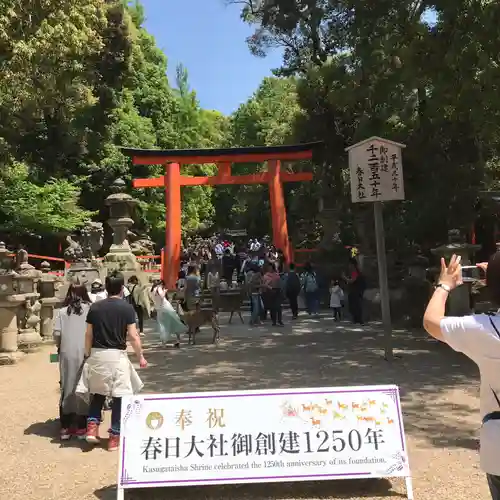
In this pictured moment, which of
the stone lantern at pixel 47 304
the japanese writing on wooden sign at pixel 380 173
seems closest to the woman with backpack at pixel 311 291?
the japanese writing on wooden sign at pixel 380 173

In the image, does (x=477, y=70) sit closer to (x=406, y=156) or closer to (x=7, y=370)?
(x=406, y=156)

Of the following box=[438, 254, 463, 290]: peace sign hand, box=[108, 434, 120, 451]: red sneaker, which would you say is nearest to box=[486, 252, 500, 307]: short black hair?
box=[438, 254, 463, 290]: peace sign hand

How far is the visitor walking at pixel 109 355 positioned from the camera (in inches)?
166

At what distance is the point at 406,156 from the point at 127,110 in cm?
1776

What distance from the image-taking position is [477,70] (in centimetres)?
726

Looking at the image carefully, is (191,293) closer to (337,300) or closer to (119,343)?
(337,300)

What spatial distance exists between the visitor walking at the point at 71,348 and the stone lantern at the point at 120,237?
31.7ft

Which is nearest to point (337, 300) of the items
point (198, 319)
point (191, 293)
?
point (191, 293)

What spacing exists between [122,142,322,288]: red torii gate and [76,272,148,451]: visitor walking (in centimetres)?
1278

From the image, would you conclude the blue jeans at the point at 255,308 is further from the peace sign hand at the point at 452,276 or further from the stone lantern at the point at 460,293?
the peace sign hand at the point at 452,276

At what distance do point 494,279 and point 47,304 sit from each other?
1002 cm

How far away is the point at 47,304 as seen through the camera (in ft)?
34.8

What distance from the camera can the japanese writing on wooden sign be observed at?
7.92 metres

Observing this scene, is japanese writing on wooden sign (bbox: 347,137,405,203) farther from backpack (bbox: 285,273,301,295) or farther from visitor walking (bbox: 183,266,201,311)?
backpack (bbox: 285,273,301,295)
